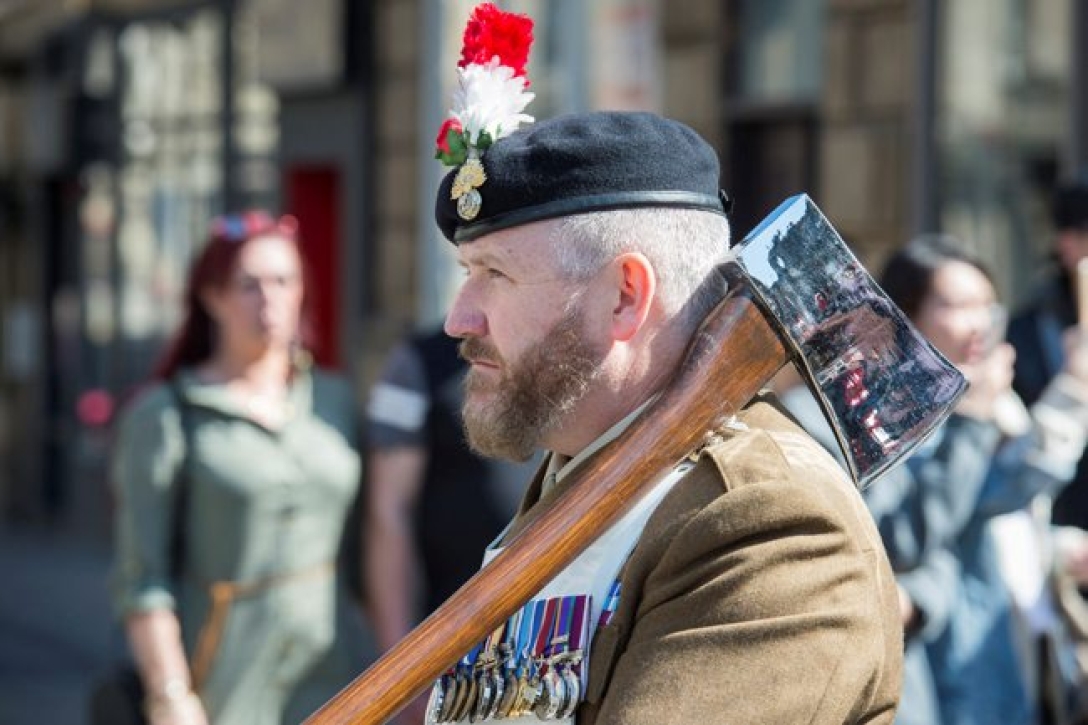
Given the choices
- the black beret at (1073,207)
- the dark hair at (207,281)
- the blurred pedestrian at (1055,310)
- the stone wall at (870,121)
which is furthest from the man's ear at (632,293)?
the stone wall at (870,121)

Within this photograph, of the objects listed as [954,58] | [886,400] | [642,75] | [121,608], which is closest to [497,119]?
[886,400]

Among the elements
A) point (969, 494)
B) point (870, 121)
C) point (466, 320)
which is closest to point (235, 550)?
point (969, 494)

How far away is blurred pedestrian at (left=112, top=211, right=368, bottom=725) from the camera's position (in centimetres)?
432

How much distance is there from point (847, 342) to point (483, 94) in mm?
506

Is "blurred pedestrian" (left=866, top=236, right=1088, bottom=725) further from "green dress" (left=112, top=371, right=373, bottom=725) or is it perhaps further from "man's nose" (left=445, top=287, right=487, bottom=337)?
"man's nose" (left=445, top=287, right=487, bottom=337)

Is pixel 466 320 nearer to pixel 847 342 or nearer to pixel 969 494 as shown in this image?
pixel 847 342

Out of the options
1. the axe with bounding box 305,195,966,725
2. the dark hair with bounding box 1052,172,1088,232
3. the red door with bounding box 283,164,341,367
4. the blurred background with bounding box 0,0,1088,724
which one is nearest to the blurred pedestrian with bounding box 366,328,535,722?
the blurred background with bounding box 0,0,1088,724

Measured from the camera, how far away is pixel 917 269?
4195 mm

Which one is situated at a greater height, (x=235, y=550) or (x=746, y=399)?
(x=746, y=399)

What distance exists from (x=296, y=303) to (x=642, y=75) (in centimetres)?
176

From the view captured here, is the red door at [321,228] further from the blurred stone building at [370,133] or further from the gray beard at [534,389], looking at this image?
the gray beard at [534,389]

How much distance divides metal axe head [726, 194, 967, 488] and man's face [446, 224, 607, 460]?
0.19m

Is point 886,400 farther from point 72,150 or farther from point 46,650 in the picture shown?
point 72,150

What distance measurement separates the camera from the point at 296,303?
4.74m
